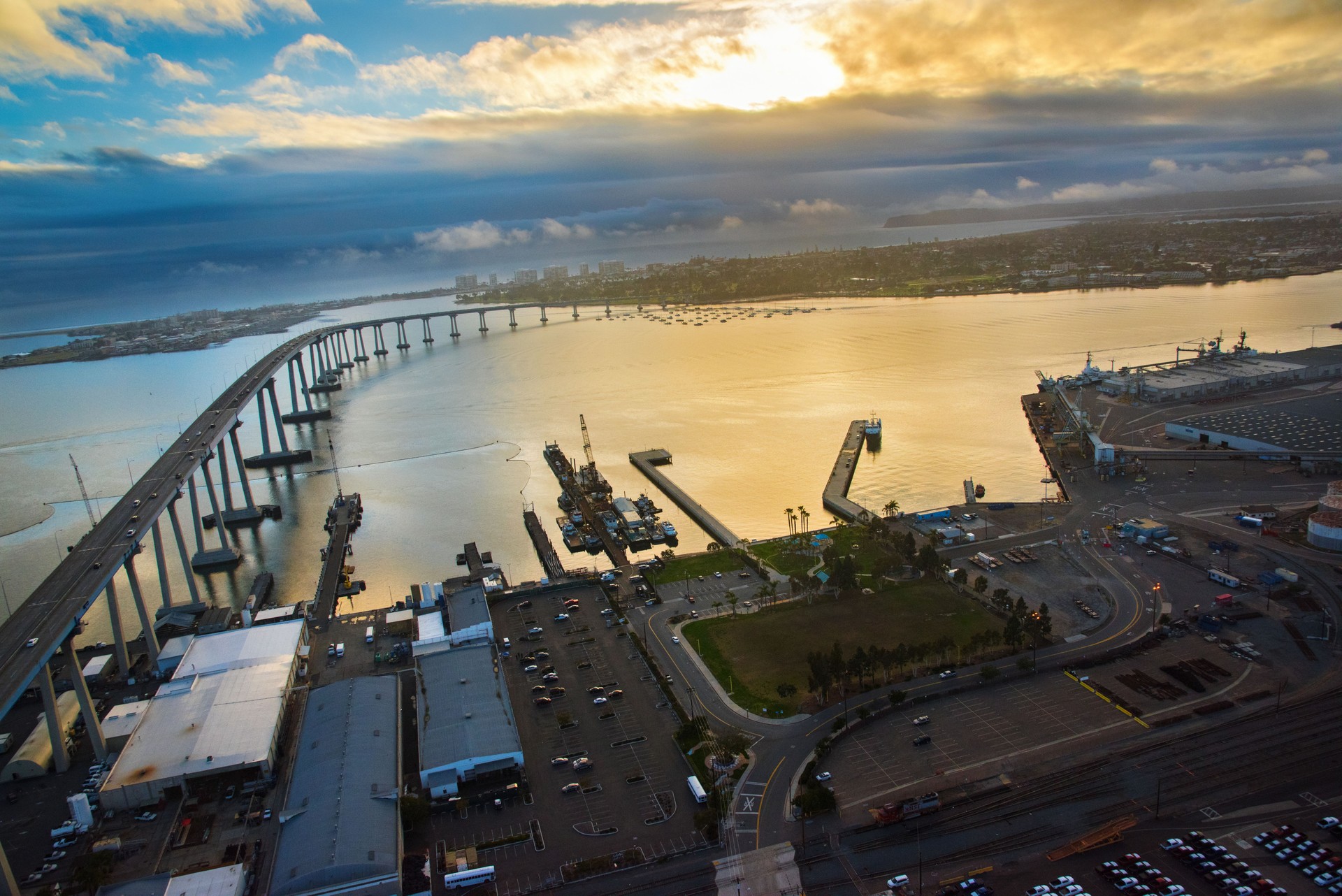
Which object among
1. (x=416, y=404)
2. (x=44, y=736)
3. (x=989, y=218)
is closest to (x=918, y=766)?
(x=44, y=736)

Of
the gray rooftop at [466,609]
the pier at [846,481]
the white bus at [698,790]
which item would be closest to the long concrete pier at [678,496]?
the pier at [846,481]

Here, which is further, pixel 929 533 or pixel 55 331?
pixel 55 331

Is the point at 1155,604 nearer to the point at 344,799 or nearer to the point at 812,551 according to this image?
the point at 812,551

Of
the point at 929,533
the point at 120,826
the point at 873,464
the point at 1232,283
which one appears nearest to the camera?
the point at 120,826

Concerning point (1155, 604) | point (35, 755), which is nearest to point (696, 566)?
point (1155, 604)

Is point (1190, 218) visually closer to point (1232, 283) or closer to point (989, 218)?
point (989, 218)

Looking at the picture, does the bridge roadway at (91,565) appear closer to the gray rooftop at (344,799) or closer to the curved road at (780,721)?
the gray rooftop at (344,799)

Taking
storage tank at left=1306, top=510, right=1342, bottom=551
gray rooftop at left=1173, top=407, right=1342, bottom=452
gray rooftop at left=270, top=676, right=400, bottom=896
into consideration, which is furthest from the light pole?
gray rooftop at left=270, top=676, right=400, bottom=896
